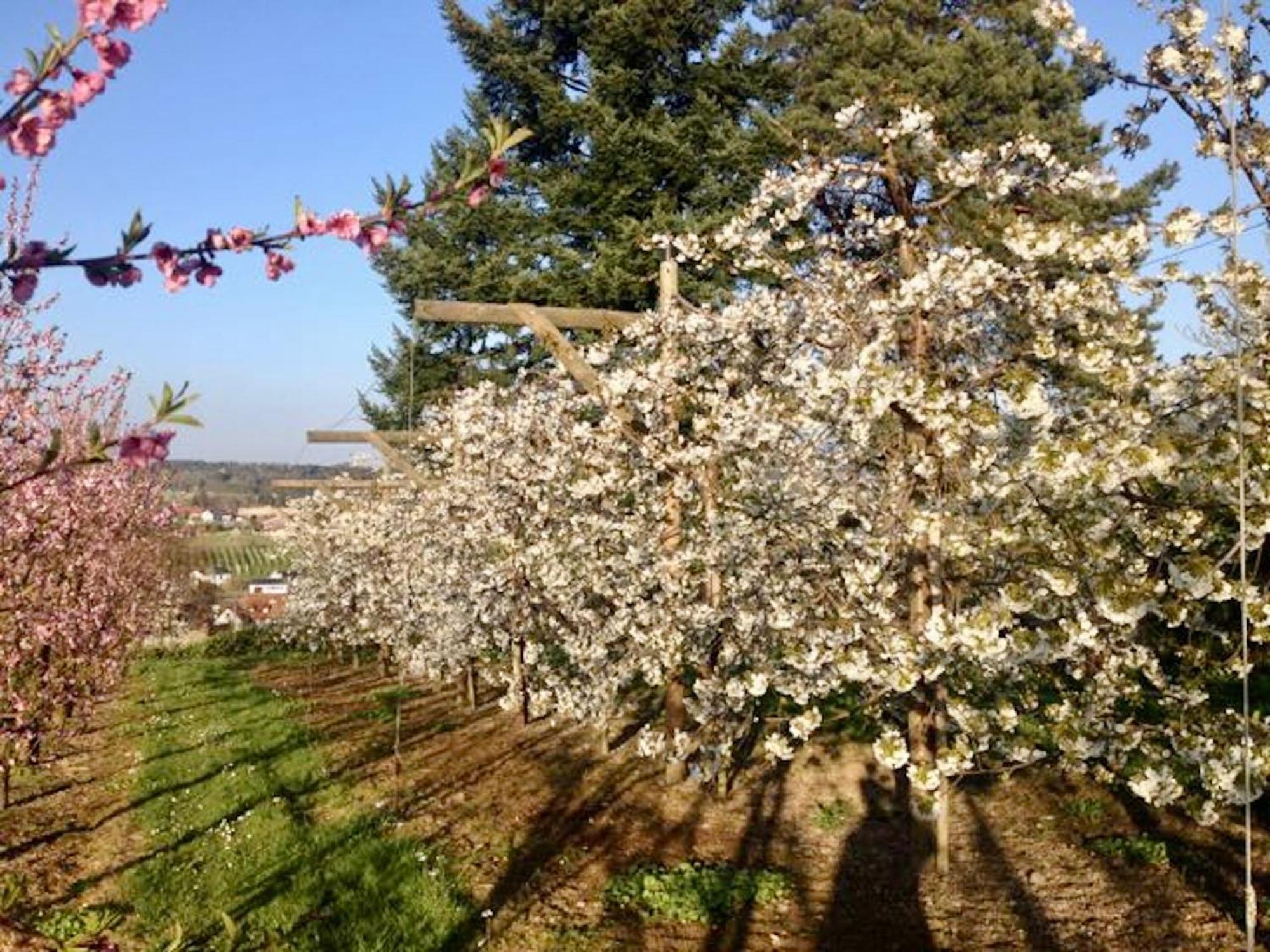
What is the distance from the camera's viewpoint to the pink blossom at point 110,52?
216cm

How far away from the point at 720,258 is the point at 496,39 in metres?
17.5

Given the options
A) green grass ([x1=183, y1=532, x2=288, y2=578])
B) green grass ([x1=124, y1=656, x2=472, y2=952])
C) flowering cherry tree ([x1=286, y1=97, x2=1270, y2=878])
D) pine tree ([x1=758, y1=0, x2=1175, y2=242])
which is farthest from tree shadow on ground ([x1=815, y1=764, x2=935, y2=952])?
green grass ([x1=183, y1=532, x2=288, y2=578])

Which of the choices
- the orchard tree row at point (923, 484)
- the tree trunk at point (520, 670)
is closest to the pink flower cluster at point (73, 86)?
the orchard tree row at point (923, 484)

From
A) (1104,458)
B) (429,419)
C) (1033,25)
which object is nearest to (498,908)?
(1104,458)

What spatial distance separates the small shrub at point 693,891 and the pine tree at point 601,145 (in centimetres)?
1377

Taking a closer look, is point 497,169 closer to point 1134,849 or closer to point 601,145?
point 1134,849

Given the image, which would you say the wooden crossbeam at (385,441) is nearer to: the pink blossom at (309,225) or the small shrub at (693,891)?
the small shrub at (693,891)

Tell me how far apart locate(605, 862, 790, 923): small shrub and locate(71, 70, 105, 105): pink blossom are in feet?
23.6

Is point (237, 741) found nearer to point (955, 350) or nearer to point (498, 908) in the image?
point (498, 908)

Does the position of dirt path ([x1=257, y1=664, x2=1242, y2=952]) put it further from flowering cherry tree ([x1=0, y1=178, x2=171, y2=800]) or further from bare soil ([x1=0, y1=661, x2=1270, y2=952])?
flowering cherry tree ([x1=0, y1=178, x2=171, y2=800])

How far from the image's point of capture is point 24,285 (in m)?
2.24

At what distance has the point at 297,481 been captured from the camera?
992 inches

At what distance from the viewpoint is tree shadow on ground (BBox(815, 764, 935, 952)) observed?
7172 millimetres

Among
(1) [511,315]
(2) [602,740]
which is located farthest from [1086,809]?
(1) [511,315]
